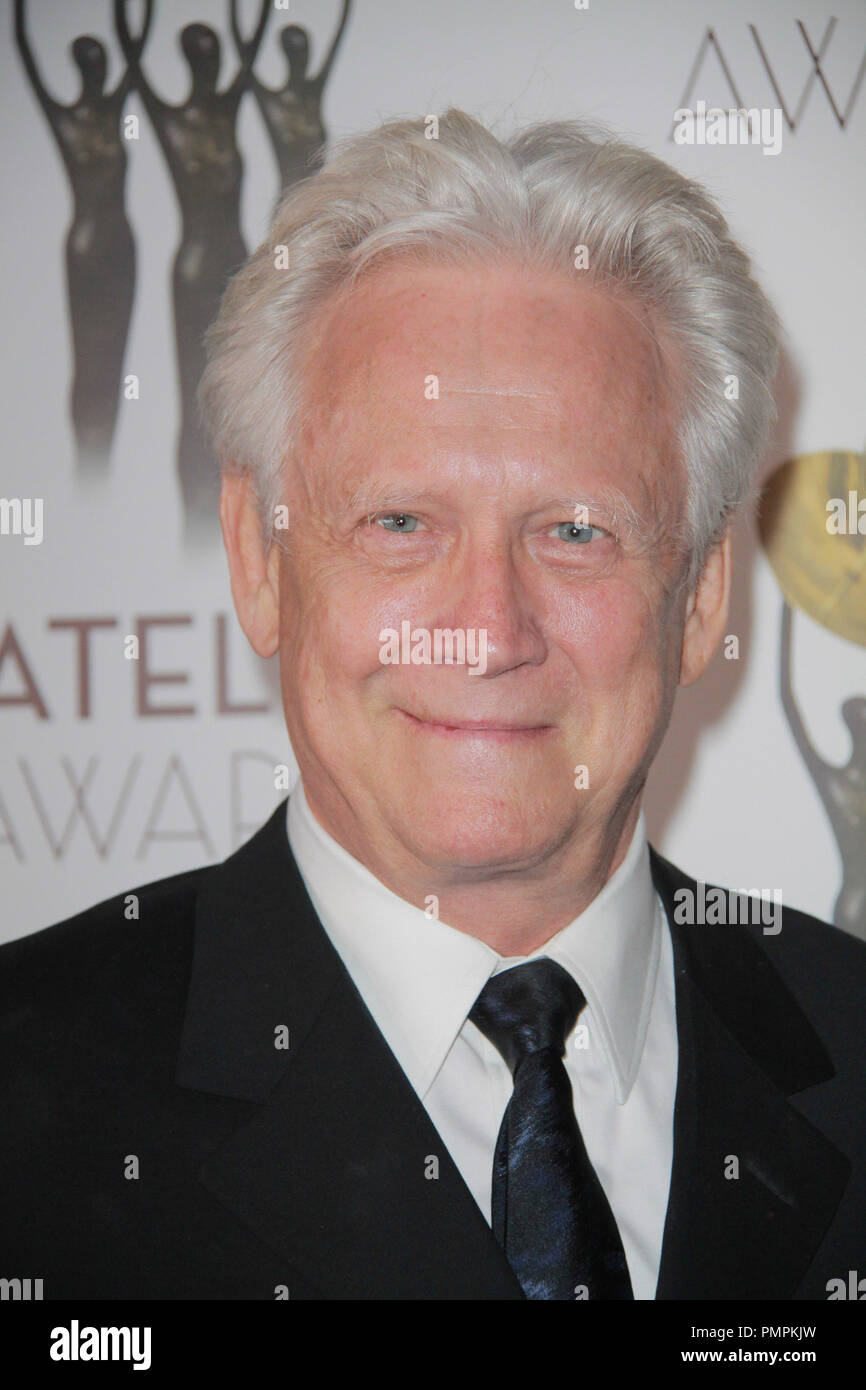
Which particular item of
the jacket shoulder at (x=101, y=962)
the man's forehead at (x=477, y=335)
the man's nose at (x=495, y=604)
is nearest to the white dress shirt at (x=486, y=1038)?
the jacket shoulder at (x=101, y=962)

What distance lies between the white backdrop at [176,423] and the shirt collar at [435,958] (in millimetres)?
482

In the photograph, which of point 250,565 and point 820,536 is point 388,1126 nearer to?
point 250,565

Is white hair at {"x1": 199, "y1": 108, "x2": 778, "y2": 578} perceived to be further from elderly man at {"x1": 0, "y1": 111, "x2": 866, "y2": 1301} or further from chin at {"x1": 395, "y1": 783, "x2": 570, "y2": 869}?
chin at {"x1": 395, "y1": 783, "x2": 570, "y2": 869}

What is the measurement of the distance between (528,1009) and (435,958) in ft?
0.30

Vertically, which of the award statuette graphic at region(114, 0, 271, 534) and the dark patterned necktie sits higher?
the award statuette graphic at region(114, 0, 271, 534)

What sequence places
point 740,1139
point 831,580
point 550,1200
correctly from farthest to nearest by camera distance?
point 831,580 < point 740,1139 < point 550,1200

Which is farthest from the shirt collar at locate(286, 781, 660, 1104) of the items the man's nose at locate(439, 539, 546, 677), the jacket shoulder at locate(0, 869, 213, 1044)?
the man's nose at locate(439, 539, 546, 677)

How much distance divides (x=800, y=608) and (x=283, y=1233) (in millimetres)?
1088

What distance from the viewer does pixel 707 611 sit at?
1380mm

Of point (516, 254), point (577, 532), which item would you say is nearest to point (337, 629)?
point (577, 532)

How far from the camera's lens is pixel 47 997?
124 cm

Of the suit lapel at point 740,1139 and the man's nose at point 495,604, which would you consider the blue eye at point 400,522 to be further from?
the suit lapel at point 740,1139

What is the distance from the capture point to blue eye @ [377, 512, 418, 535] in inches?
46.9
